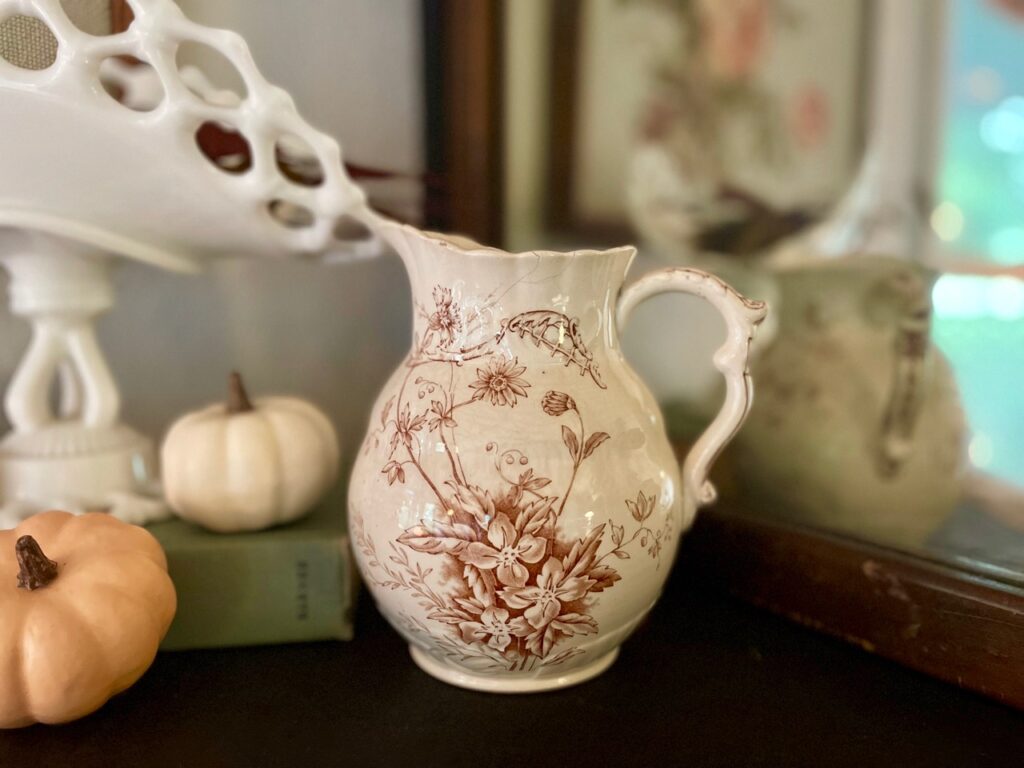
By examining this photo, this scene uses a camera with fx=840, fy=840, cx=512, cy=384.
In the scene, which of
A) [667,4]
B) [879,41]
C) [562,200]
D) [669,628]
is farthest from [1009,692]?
[879,41]

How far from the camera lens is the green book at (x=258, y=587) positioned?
0.58 meters

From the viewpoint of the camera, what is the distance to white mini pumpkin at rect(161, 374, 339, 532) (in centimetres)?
60

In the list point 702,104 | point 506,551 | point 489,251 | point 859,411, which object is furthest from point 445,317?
point 702,104

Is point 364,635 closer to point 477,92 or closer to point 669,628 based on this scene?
point 669,628

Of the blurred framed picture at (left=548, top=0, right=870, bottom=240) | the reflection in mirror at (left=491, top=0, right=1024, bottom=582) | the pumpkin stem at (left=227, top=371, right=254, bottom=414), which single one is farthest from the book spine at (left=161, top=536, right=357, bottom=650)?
the blurred framed picture at (left=548, top=0, right=870, bottom=240)

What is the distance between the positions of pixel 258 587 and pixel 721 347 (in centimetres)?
36

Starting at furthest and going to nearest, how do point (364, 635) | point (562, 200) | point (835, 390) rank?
point (562, 200) < point (835, 390) < point (364, 635)

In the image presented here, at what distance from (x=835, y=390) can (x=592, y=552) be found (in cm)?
38

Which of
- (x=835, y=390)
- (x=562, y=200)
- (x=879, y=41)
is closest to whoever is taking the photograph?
(x=835, y=390)

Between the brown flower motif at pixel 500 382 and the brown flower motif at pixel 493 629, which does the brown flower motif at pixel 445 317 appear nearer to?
the brown flower motif at pixel 500 382

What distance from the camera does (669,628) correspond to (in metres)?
0.65

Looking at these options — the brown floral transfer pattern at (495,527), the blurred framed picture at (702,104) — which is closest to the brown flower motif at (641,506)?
the brown floral transfer pattern at (495,527)

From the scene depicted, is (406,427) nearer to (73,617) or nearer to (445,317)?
(445,317)

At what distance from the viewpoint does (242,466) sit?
1.98ft
